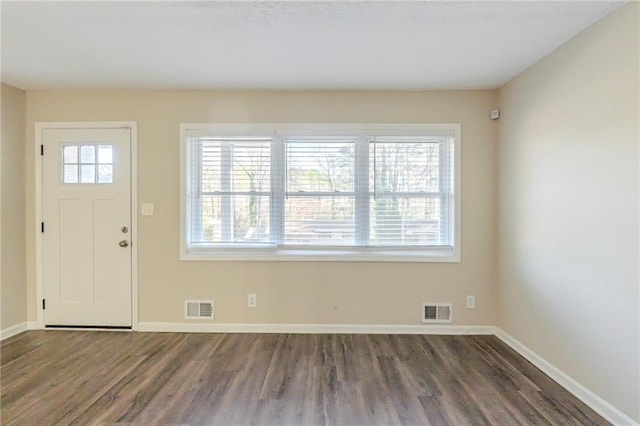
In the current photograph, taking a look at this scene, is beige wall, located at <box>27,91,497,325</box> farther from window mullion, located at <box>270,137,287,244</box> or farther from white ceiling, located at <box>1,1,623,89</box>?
window mullion, located at <box>270,137,287,244</box>

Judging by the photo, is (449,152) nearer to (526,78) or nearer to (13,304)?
(526,78)

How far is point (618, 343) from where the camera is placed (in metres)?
2.10

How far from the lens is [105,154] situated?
3.60 m

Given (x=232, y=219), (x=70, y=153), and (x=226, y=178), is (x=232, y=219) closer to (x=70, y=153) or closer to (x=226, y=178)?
(x=226, y=178)

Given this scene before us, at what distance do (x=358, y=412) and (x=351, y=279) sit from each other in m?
1.49

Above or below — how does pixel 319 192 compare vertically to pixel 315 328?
above

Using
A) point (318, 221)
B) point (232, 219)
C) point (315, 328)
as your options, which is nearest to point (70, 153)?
point (232, 219)

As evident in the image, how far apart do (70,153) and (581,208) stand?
15.2 feet

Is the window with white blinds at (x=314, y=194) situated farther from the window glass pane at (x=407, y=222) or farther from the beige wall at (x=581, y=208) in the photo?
the beige wall at (x=581, y=208)

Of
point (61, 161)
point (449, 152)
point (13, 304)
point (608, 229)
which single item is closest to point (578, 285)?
point (608, 229)

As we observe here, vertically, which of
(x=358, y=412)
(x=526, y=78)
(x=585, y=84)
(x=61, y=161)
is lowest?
(x=358, y=412)

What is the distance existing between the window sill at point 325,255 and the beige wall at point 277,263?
0.19ft

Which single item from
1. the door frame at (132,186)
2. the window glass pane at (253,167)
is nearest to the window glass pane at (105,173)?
the door frame at (132,186)

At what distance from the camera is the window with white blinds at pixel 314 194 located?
358 centimetres
